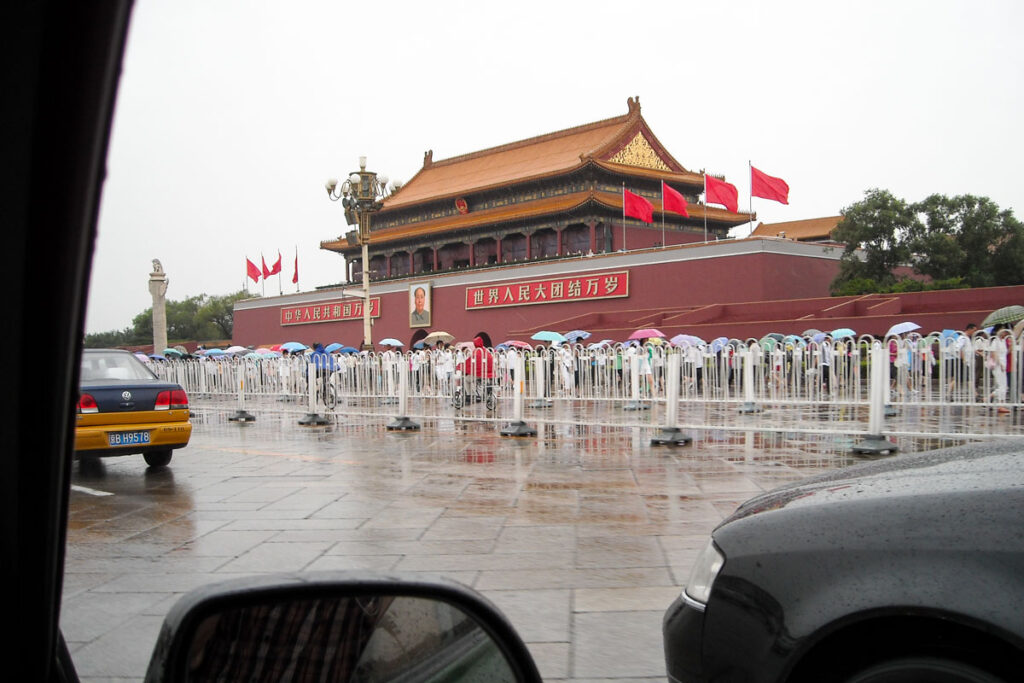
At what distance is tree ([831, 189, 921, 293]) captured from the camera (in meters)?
25.3

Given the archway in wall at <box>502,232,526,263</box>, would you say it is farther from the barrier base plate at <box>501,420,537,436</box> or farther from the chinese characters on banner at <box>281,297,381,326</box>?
the barrier base plate at <box>501,420,537,436</box>

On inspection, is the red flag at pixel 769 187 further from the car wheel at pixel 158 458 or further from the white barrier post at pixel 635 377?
the car wheel at pixel 158 458

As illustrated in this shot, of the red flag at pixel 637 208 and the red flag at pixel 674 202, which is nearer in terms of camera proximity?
the red flag at pixel 674 202

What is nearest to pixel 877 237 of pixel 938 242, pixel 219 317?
pixel 938 242

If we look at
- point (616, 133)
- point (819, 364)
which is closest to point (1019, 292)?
point (819, 364)

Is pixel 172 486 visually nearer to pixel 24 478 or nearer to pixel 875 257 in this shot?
pixel 24 478

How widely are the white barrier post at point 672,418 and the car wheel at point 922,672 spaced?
7.83 metres

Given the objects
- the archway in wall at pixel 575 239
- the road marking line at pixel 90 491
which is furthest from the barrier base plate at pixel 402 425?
the archway in wall at pixel 575 239

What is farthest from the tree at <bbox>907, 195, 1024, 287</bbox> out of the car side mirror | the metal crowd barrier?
the car side mirror

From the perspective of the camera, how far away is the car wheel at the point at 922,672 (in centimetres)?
182

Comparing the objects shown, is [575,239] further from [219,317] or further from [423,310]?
[219,317]

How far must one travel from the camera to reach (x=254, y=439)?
1158 centimetres

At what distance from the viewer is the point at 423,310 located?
117 feet

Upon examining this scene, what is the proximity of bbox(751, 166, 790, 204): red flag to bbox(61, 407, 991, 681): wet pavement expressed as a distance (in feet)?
52.2
